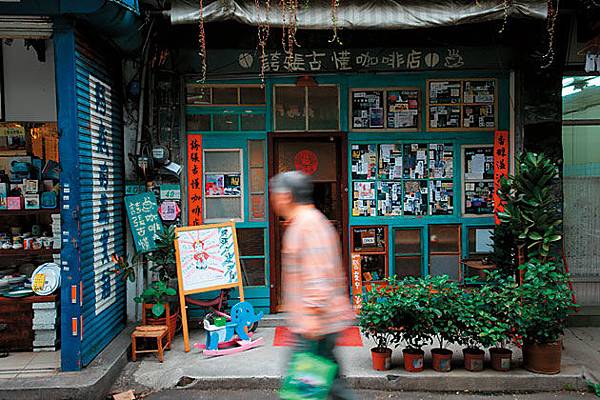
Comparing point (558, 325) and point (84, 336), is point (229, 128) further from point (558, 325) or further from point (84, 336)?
point (558, 325)

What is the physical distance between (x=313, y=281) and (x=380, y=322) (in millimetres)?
2257

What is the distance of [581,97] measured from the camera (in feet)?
26.3

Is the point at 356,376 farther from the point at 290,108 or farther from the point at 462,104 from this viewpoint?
the point at 462,104

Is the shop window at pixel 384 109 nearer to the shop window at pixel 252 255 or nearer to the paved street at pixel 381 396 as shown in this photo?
the shop window at pixel 252 255

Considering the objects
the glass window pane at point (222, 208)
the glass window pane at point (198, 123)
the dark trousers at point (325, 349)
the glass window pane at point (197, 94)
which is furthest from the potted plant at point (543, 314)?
the glass window pane at point (197, 94)

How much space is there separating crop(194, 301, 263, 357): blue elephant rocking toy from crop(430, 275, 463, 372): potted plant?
236 centimetres

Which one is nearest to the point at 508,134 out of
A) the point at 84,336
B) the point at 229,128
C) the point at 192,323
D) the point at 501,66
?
the point at 501,66

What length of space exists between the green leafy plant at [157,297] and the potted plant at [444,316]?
10.6ft

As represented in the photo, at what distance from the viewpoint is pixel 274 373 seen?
6066mm

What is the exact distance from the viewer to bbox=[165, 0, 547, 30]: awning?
6578 mm

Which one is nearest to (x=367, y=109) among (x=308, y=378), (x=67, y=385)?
(x=308, y=378)

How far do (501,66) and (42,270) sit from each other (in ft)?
22.7

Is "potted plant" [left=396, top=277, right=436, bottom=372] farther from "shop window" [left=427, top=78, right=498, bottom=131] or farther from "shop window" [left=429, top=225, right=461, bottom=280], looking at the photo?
"shop window" [left=427, top=78, right=498, bottom=131]

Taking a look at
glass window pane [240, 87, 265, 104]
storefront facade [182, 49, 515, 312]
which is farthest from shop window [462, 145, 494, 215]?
glass window pane [240, 87, 265, 104]
